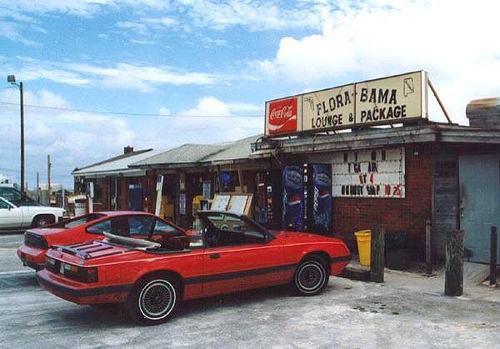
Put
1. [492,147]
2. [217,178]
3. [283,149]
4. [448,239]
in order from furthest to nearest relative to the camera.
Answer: [217,178] → [283,149] → [492,147] → [448,239]

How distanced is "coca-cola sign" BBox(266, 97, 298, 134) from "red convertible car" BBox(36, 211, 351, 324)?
20.3 ft

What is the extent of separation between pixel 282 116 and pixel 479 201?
5.79m

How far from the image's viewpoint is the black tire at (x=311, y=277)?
7613mm

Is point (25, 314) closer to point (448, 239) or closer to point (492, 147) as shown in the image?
point (448, 239)

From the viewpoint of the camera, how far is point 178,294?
254 inches

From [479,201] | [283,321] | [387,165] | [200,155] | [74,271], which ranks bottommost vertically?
[283,321]

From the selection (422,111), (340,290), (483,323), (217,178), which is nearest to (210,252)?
(340,290)

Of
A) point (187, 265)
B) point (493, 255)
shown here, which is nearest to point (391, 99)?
point (493, 255)

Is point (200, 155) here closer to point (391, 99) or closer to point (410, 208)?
point (391, 99)

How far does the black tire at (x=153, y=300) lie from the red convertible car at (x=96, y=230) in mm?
2384

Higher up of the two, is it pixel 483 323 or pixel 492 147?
pixel 492 147

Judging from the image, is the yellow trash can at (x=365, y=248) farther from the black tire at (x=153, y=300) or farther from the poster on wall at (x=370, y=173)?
the black tire at (x=153, y=300)

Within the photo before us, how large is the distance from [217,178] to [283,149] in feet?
14.2

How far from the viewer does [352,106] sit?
39.2ft
